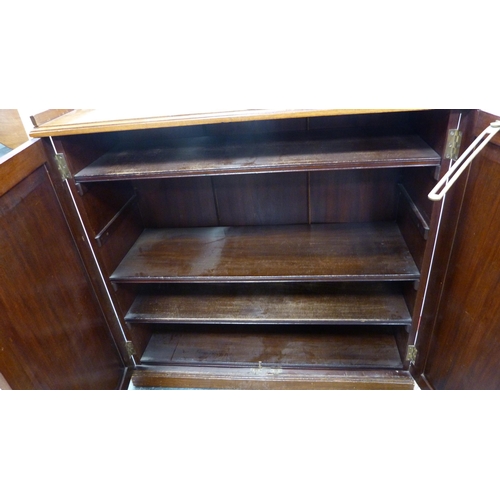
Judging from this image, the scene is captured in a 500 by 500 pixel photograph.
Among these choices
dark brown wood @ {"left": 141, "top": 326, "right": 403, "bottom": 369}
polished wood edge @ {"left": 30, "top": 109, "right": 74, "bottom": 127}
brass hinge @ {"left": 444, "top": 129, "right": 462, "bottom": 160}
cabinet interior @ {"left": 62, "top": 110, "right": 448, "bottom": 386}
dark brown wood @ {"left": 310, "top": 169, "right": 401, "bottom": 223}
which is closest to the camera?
brass hinge @ {"left": 444, "top": 129, "right": 462, "bottom": 160}

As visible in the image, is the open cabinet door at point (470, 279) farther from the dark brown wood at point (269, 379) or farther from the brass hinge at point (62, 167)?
the brass hinge at point (62, 167)

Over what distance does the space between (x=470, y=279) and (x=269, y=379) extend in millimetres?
859

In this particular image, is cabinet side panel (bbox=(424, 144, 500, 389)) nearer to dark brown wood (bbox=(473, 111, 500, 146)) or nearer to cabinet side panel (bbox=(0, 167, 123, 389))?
dark brown wood (bbox=(473, 111, 500, 146))

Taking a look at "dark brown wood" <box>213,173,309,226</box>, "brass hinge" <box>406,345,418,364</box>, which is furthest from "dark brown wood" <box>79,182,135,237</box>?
"brass hinge" <box>406,345,418,364</box>

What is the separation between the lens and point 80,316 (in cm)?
117

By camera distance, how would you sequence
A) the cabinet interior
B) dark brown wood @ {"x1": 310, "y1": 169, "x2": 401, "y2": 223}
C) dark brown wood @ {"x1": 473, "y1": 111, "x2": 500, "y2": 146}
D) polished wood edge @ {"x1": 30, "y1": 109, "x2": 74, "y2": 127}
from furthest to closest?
dark brown wood @ {"x1": 310, "y1": 169, "x2": 401, "y2": 223}
the cabinet interior
polished wood edge @ {"x1": 30, "y1": 109, "x2": 74, "y2": 127}
dark brown wood @ {"x1": 473, "y1": 111, "x2": 500, "y2": 146}

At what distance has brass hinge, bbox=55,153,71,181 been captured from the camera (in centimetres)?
104

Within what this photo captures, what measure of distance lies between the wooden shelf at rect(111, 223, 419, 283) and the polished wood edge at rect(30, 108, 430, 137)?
21.7 inches

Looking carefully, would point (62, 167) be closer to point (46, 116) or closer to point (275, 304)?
point (46, 116)

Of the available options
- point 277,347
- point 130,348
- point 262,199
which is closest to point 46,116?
point 262,199

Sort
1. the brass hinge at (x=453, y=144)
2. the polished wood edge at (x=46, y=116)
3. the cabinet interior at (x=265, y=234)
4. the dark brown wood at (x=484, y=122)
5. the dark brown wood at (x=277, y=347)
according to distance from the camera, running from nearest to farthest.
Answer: the dark brown wood at (x=484, y=122)
the brass hinge at (x=453, y=144)
the polished wood edge at (x=46, y=116)
the cabinet interior at (x=265, y=234)
the dark brown wood at (x=277, y=347)

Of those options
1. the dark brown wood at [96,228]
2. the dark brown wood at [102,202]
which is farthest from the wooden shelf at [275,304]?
the dark brown wood at [102,202]

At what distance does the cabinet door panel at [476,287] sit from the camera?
2.78ft
